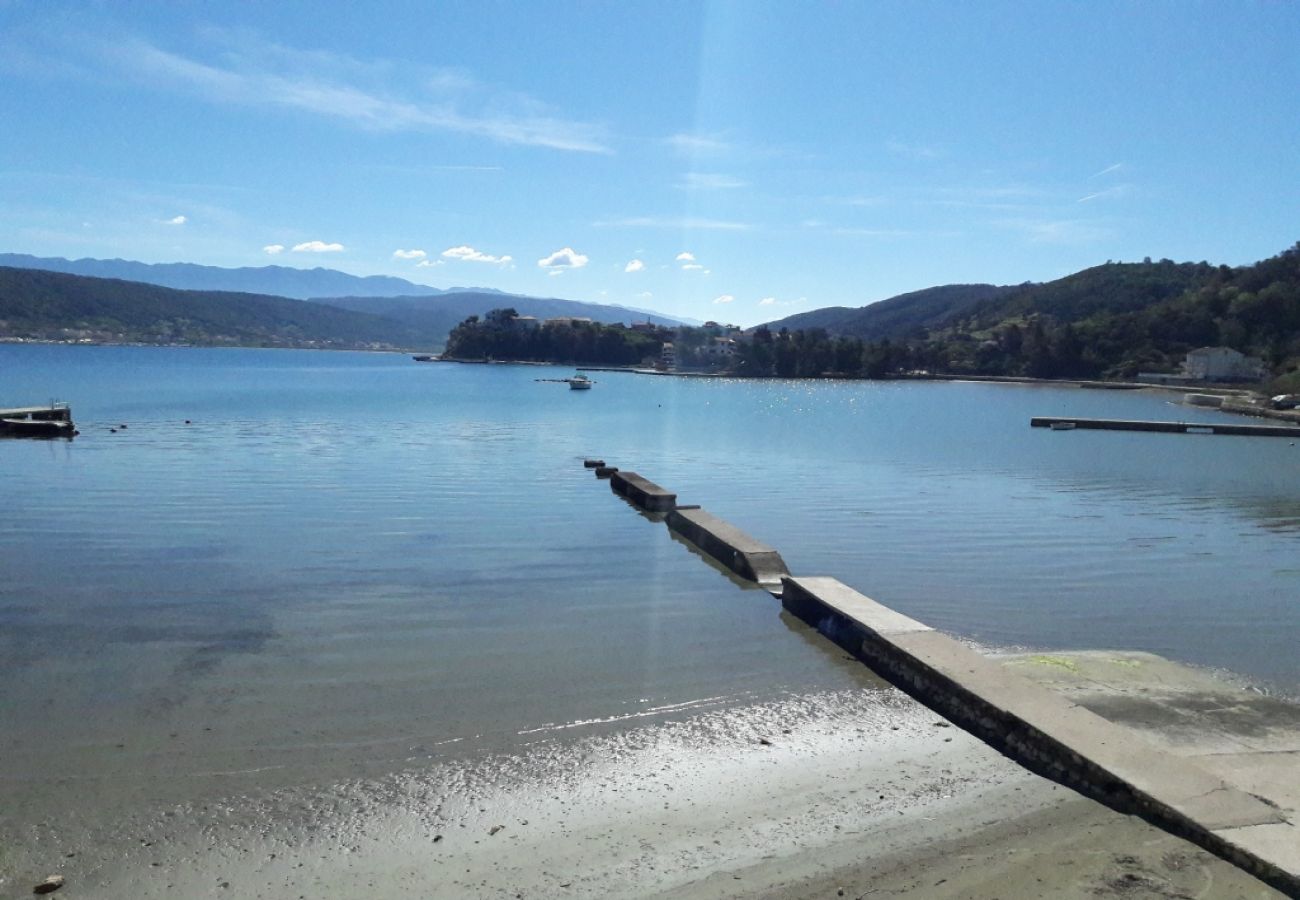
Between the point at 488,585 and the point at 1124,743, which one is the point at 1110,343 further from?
the point at 1124,743

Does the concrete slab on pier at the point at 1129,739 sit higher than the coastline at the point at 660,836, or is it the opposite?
the concrete slab on pier at the point at 1129,739

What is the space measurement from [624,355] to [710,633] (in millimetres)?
173042

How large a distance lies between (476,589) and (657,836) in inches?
276

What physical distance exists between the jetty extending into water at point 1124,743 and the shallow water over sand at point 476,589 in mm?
641

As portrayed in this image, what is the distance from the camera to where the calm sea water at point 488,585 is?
26.9 ft

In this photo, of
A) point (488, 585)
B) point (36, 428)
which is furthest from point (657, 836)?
point (36, 428)

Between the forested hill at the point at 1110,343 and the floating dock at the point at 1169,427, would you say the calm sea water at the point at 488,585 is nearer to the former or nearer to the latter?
the floating dock at the point at 1169,427

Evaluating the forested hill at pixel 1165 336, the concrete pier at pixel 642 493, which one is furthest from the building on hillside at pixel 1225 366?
the concrete pier at pixel 642 493

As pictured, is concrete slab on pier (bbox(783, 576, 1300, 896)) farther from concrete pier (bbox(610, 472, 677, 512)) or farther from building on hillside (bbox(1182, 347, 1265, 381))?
building on hillside (bbox(1182, 347, 1265, 381))

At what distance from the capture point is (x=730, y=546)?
14.8 m

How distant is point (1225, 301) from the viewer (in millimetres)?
138500

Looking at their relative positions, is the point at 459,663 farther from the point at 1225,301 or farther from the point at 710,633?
the point at 1225,301

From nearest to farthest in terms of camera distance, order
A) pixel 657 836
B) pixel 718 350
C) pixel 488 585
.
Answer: pixel 657 836 → pixel 488 585 → pixel 718 350

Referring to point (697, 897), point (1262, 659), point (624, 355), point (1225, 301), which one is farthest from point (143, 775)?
point (624, 355)
